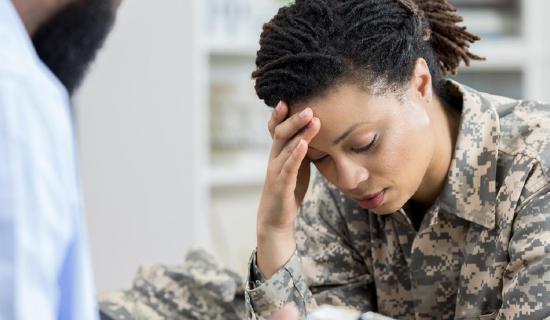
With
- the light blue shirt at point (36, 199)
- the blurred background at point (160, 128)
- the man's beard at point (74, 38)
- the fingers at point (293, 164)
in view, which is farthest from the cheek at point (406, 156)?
the blurred background at point (160, 128)

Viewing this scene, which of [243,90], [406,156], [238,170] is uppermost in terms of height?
[406,156]

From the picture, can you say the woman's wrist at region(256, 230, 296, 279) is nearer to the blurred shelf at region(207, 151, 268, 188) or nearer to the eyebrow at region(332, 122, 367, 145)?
the eyebrow at region(332, 122, 367, 145)

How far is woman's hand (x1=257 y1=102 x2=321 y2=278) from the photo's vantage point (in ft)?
4.27

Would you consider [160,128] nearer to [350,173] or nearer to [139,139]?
[139,139]

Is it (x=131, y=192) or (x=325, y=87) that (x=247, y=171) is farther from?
(x=325, y=87)

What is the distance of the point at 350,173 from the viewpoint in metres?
1.27

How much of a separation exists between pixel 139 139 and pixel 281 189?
4.46ft

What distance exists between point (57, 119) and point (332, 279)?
0.92 metres

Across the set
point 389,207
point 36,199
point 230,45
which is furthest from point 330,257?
point 230,45

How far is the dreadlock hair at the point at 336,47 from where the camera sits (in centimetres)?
126

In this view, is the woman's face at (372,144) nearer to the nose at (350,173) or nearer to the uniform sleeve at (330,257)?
the nose at (350,173)

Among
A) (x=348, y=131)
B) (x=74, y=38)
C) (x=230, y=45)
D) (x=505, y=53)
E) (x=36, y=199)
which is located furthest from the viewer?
(x=505, y=53)

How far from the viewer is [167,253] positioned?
2.74 metres

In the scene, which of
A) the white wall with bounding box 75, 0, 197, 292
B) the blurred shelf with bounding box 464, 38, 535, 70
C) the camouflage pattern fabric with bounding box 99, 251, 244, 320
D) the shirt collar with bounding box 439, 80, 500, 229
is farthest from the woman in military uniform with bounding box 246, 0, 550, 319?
the blurred shelf with bounding box 464, 38, 535, 70
